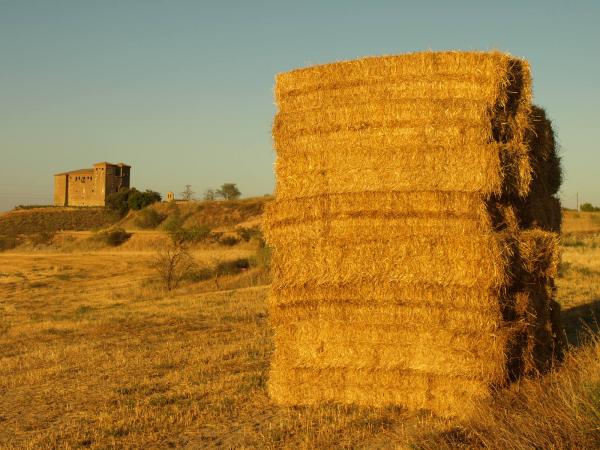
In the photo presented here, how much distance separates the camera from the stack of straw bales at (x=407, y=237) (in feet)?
23.2

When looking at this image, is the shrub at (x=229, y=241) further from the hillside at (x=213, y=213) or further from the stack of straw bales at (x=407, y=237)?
the stack of straw bales at (x=407, y=237)

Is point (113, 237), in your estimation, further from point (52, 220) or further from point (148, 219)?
point (52, 220)

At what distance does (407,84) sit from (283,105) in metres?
1.53

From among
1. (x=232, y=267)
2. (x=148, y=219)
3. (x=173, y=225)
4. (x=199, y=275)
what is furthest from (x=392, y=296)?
(x=148, y=219)

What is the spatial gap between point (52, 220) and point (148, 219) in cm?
2305

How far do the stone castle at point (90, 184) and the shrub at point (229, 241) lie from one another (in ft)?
211

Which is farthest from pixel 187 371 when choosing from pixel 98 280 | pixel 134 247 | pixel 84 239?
pixel 84 239

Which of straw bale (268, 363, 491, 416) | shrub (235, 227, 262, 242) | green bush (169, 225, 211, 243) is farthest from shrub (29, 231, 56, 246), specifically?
straw bale (268, 363, 491, 416)

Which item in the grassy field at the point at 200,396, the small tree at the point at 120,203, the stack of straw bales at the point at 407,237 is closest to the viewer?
the grassy field at the point at 200,396

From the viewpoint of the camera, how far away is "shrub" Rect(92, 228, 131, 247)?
54.3 m

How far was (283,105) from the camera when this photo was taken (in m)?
8.12

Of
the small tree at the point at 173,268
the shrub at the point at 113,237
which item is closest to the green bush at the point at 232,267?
the small tree at the point at 173,268

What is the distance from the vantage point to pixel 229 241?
A: 46.0m

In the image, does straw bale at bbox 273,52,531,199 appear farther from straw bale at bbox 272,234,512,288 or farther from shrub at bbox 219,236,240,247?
shrub at bbox 219,236,240,247
